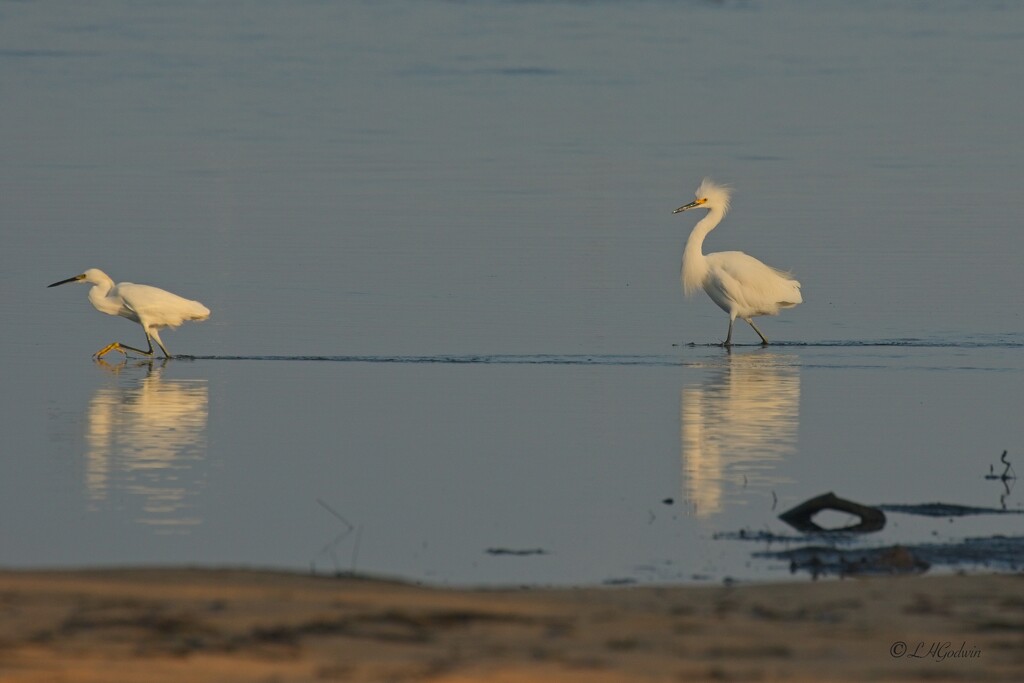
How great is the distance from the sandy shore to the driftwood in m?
1.26

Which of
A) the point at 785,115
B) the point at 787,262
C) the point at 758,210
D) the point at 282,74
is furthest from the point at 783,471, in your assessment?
the point at 282,74

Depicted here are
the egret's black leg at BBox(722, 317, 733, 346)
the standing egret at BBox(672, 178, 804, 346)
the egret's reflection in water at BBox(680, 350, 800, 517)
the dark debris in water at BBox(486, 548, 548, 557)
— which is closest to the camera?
the dark debris in water at BBox(486, 548, 548, 557)

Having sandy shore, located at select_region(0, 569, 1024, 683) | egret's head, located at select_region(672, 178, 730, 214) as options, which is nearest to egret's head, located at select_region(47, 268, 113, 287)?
egret's head, located at select_region(672, 178, 730, 214)

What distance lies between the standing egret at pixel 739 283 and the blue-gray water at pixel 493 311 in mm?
384

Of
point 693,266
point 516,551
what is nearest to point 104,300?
point 693,266

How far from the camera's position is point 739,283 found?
1800 cm

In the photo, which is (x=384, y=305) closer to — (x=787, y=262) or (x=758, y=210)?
(x=787, y=262)

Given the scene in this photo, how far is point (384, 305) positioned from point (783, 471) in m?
7.26

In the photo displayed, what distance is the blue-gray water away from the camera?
393 inches

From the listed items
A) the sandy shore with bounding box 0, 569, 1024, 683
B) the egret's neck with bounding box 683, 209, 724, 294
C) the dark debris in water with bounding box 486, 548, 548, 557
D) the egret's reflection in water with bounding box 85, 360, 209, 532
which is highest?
the egret's neck with bounding box 683, 209, 724, 294

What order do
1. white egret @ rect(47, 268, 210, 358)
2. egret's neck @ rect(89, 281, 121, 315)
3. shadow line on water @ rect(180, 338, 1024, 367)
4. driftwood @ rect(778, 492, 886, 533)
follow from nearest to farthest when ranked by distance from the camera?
1. driftwood @ rect(778, 492, 886, 533)
2. shadow line on water @ rect(180, 338, 1024, 367)
3. white egret @ rect(47, 268, 210, 358)
4. egret's neck @ rect(89, 281, 121, 315)

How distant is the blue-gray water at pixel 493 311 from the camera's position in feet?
32.7

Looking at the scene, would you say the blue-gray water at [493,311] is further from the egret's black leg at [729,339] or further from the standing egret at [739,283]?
the standing egret at [739,283]

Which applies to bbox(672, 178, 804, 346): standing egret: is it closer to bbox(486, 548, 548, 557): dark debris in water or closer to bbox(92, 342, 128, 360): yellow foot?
bbox(92, 342, 128, 360): yellow foot
